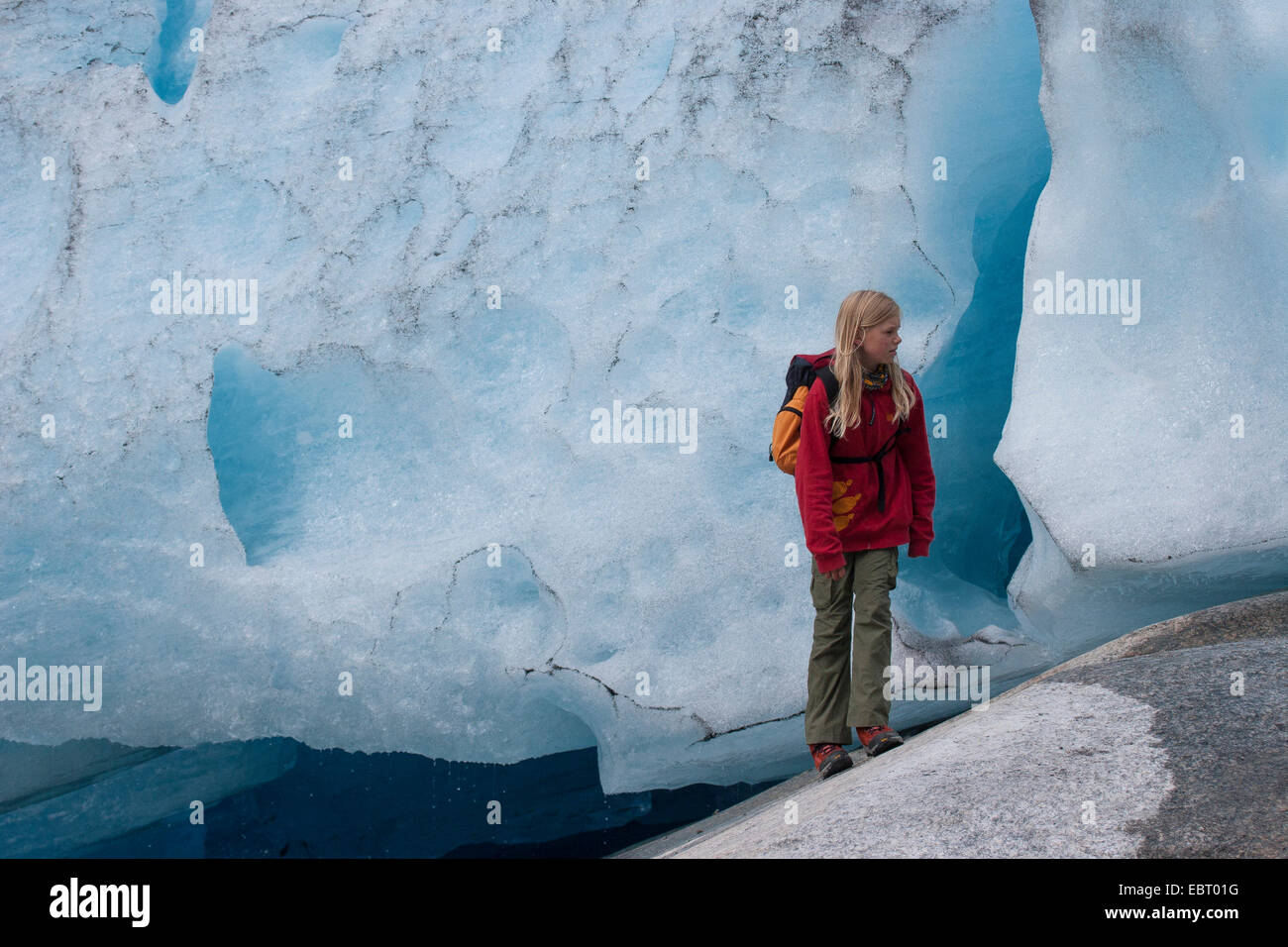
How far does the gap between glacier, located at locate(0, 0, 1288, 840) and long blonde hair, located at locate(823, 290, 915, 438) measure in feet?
3.23

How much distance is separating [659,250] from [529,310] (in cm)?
54

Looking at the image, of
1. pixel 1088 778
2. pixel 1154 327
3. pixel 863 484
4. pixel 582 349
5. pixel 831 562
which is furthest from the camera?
pixel 582 349

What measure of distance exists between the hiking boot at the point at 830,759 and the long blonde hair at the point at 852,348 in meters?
0.90

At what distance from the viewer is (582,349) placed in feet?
12.7

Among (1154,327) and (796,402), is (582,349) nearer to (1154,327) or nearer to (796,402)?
(796,402)

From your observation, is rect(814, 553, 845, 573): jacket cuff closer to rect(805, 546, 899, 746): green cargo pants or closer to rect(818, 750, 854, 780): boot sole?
rect(805, 546, 899, 746): green cargo pants

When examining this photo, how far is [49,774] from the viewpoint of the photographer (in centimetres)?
390

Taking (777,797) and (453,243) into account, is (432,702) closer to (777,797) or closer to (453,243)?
(777,797)

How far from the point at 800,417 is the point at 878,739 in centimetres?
93

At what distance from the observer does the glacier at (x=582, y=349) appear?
362cm

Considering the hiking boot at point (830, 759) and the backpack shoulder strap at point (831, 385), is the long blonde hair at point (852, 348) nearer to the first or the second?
the backpack shoulder strap at point (831, 385)

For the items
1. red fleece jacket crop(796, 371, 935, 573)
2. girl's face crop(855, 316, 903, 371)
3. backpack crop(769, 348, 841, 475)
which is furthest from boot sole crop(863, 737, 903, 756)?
girl's face crop(855, 316, 903, 371)

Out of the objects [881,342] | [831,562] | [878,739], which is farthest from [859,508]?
[878,739]

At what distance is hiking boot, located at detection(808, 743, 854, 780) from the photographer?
→ 2.97 meters
